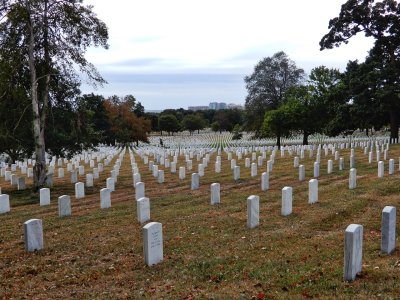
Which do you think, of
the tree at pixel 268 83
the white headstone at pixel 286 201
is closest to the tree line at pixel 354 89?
the tree at pixel 268 83

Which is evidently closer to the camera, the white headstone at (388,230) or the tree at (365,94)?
the white headstone at (388,230)

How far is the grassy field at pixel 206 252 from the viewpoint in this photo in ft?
19.7

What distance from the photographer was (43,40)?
18.6 meters

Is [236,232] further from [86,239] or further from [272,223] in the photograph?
[86,239]

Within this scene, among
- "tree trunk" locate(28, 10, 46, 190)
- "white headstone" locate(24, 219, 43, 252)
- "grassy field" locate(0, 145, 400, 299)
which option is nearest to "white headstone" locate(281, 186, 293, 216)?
"grassy field" locate(0, 145, 400, 299)

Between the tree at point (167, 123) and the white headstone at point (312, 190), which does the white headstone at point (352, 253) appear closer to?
the white headstone at point (312, 190)

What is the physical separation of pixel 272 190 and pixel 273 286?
10.2 metres

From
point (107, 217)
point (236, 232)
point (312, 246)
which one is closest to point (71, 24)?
point (107, 217)

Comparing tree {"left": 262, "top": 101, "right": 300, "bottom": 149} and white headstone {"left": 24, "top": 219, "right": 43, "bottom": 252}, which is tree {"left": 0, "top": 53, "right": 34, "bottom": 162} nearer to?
white headstone {"left": 24, "top": 219, "right": 43, "bottom": 252}

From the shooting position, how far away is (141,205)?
36.0 ft

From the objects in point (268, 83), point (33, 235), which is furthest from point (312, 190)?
point (268, 83)

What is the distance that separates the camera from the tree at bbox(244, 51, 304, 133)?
61031mm

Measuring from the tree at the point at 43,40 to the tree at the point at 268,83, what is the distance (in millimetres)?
43634

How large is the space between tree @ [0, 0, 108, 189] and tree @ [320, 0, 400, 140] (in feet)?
89.2
